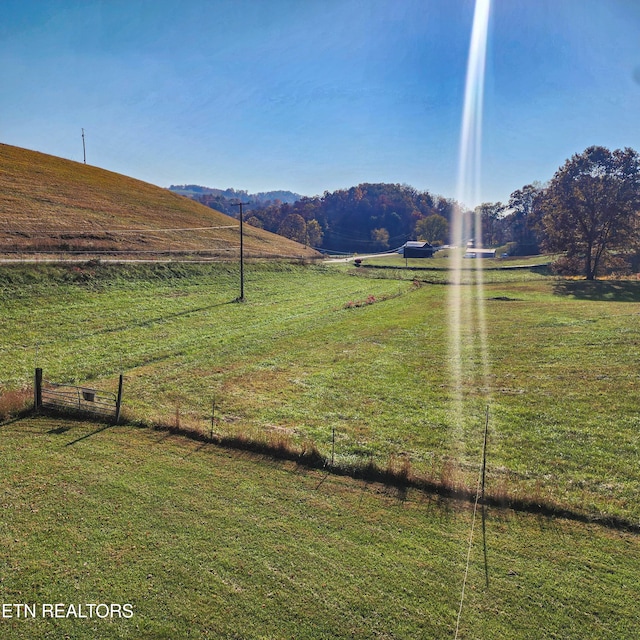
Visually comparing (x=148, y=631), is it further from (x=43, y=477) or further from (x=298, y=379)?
(x=298, y=379)

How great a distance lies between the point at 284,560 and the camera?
7.46m

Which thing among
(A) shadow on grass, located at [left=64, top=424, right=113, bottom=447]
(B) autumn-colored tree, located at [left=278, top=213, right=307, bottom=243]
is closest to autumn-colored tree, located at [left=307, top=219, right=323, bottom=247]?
(B) autumn-colored tree, located at [left=278, top=213, right=307, bottom=243]

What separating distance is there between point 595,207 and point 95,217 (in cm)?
7880

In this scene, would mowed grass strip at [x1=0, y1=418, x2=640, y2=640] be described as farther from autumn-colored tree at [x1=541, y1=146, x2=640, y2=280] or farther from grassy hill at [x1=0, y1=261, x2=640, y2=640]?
autumn-colored tree at [x1=541, y1=146, x2=640, y2=280]

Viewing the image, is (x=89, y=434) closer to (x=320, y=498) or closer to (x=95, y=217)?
(x=320, y=498)

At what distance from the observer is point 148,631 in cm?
607

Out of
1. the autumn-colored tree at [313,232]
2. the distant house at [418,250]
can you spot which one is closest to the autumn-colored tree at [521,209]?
the distant house at [418,250]

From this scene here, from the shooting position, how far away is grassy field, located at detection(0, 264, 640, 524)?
12.3 meters

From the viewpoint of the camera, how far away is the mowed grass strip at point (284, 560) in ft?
20.5

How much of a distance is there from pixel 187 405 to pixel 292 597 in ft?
37.3

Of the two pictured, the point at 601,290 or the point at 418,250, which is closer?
the point at 601,290

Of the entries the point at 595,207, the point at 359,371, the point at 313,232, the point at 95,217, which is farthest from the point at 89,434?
the point at 313,232

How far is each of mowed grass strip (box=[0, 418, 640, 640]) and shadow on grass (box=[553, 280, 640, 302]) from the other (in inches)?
1941

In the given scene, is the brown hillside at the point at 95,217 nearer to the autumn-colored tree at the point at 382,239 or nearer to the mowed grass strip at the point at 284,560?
the mowed grass strip at the point at 284,560
